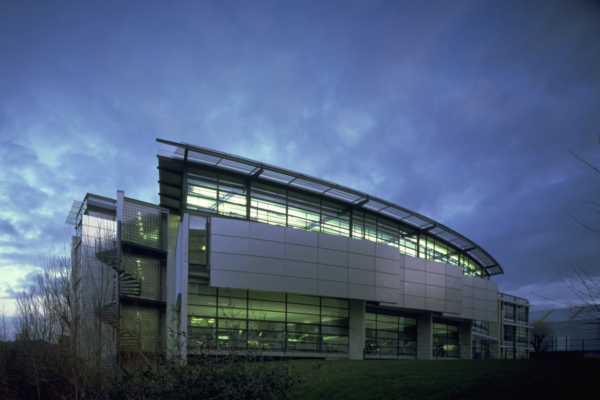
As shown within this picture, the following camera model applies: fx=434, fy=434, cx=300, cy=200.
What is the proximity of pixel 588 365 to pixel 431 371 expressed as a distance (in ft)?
14.4

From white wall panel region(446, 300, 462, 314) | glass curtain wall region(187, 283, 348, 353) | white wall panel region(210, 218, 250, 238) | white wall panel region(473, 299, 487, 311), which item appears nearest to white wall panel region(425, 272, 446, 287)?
white wall panel region(446, 300, 462, 314)

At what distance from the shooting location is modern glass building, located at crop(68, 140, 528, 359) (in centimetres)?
2638

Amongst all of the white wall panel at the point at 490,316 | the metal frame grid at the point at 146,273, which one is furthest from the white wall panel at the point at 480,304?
the metal frame grid at the point at 146,273

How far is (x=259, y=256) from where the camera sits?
26.8 m

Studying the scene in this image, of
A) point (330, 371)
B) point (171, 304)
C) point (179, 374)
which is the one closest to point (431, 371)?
point (330, 371)

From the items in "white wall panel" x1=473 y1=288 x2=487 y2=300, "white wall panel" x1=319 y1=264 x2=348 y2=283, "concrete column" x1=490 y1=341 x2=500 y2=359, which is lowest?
"concrete column" x1=490 y1=341 x2=500 y2=359

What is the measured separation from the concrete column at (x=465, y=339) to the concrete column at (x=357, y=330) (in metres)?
17.6

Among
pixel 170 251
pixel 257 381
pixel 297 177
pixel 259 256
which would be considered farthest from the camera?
pixel 170 251

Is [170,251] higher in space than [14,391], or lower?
higher

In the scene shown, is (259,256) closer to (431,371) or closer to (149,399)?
(431,371)

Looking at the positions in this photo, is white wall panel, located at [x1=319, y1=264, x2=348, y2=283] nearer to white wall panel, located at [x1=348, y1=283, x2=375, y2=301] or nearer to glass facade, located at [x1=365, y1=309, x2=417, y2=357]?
white wall panel, located at [x1=348, y1=283, x2=375, y2=301]

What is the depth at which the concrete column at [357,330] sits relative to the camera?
31.4m

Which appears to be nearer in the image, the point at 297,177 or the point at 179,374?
the point at 179,374

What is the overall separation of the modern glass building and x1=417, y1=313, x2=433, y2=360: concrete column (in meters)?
0.10
